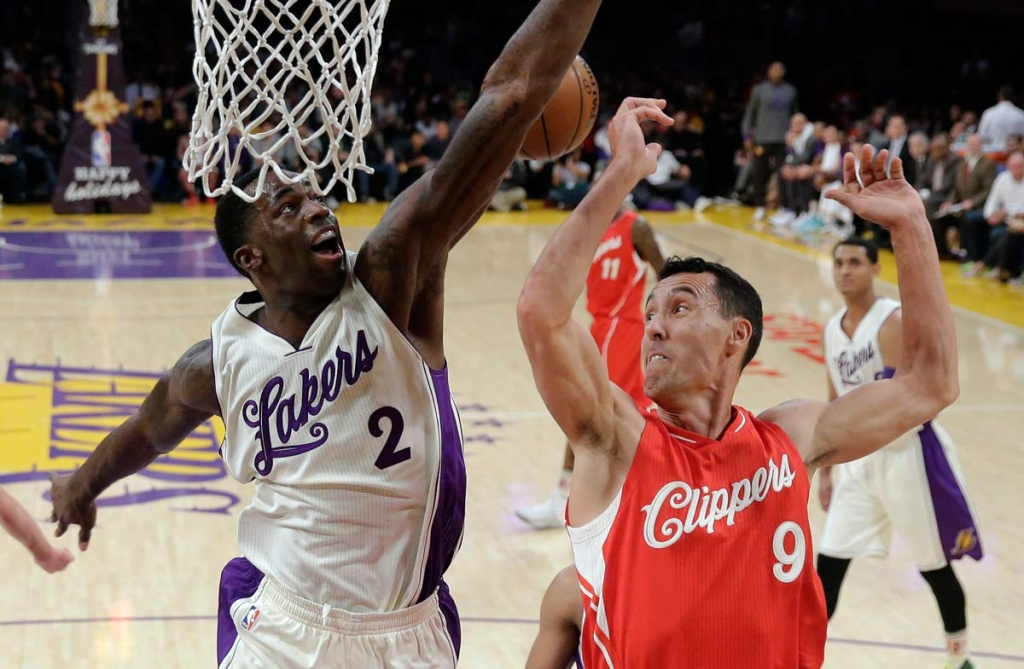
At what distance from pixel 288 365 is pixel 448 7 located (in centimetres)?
2411

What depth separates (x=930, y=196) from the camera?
1526 cm

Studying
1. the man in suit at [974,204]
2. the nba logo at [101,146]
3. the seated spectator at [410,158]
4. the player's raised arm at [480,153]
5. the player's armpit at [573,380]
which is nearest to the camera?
the player's armpit at [573,380]

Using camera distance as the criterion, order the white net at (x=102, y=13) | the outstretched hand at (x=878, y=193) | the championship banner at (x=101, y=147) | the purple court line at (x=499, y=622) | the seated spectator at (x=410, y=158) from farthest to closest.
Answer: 1. the seated spectator at (x=410, y=158)
2. the championship banner at (x=101, y=147)
3. the white net at (x=102, y=13)
4. the purple court line at (x=499, y=622)
5. the outstretched hand at (x=878, y=193)

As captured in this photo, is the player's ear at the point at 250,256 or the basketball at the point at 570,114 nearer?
the player's ear at the point at 250,256

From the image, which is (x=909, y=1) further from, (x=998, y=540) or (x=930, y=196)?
(x=998, y=540)

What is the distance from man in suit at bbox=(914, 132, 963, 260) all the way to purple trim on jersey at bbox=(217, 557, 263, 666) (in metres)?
12.9

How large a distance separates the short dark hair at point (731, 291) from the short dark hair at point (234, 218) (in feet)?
3.19

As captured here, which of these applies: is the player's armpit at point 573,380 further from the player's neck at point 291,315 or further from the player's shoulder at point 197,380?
the player's shoulder at point 197,380

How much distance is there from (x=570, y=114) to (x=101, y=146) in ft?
50.1

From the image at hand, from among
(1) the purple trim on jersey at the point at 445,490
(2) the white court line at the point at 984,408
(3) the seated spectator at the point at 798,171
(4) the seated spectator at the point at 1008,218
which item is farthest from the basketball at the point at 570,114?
(3) the seated spectator at the point at 798,171

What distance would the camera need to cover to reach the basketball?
366 centimetres

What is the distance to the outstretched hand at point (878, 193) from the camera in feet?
9.21

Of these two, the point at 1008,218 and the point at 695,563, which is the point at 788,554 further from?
the point at 1008,218

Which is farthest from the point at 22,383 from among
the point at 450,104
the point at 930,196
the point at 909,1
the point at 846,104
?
the point at 909,1
